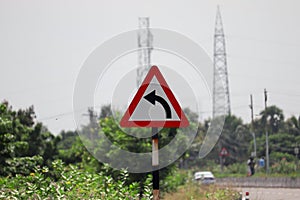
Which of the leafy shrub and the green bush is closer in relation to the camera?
the green bush

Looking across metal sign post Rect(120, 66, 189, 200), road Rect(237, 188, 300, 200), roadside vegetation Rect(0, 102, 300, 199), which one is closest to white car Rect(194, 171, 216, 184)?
roadside vegetation Rect(0, 102, 300, 199)

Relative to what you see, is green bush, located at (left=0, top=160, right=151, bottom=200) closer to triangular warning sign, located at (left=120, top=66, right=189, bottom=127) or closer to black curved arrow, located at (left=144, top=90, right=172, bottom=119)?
triangular warning sign, located at (left=120, top=66, right=189, bottom=127)

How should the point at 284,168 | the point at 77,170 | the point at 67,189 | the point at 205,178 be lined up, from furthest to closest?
the point at 284,168 < the point at 205,178 < the point at 77,170 < the point at 67,189

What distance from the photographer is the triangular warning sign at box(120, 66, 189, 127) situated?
7551 millimetres

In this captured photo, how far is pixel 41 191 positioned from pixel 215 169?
56.8m

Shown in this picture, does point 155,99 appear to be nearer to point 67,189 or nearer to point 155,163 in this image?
point 155,163

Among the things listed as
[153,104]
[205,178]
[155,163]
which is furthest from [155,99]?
[205,178]

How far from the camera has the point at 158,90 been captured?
25.2ft

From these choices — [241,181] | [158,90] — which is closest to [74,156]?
[241,181]

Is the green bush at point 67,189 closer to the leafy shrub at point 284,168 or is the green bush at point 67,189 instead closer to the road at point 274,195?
the road at point 274,195

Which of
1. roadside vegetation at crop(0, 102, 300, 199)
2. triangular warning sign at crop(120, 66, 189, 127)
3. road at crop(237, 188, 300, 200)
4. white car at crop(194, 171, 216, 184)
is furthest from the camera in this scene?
white car at crop(194, 171, 216, 184)

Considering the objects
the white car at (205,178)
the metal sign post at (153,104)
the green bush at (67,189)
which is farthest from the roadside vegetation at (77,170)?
the metal sign post at (153,104)

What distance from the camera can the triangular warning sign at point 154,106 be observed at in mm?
7551

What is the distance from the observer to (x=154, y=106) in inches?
299
